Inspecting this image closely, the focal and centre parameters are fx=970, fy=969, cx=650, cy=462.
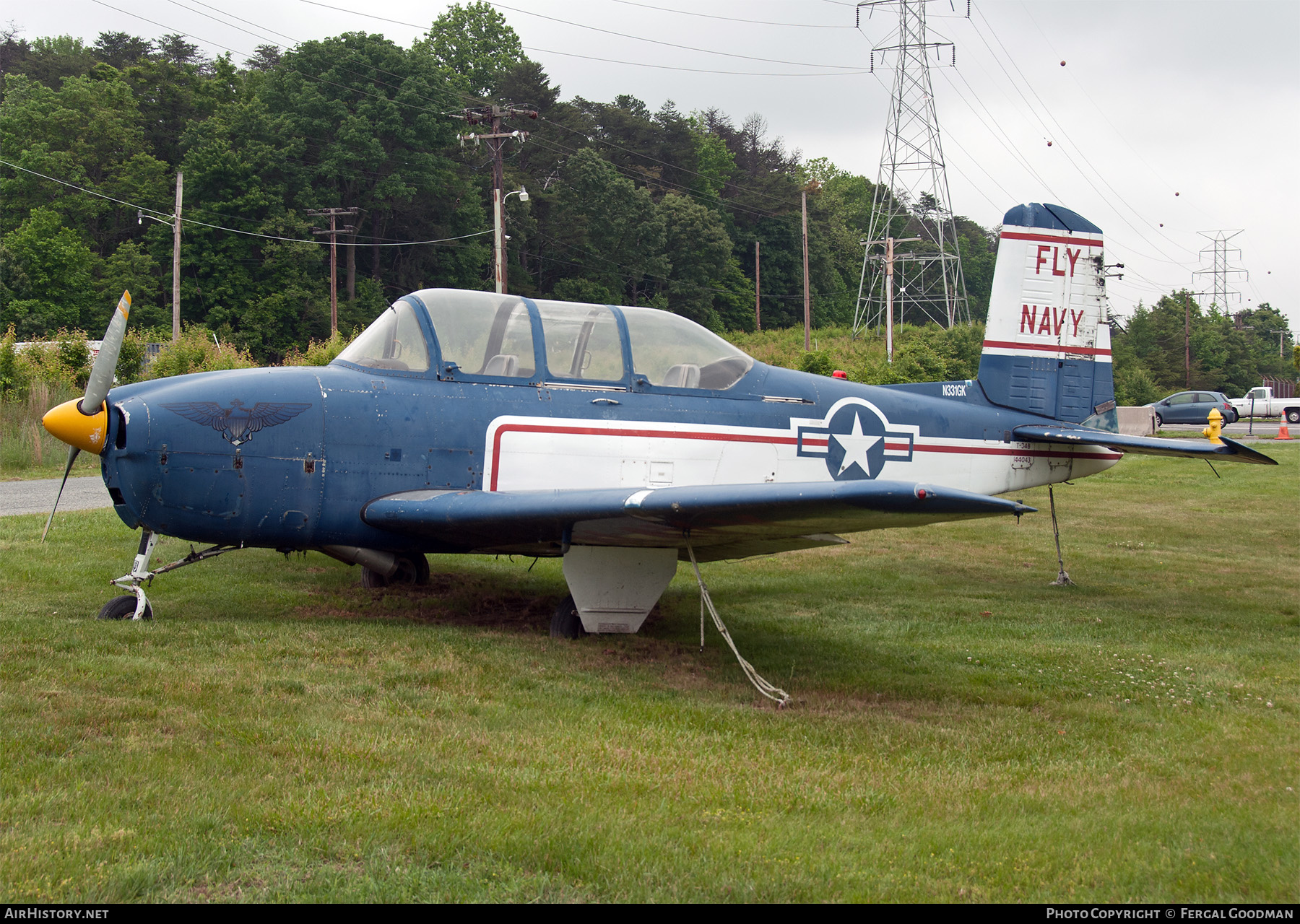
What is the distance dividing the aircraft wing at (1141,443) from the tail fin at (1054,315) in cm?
41

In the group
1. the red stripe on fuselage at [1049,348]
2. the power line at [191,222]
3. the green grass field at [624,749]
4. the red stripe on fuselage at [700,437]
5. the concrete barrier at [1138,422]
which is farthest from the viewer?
the power line at [191,222]

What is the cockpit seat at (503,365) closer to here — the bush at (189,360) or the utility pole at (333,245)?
the bush at (189,360)

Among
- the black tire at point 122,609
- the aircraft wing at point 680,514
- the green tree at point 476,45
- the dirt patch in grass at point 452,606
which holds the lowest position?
the dirt patch in grass at point 452,606

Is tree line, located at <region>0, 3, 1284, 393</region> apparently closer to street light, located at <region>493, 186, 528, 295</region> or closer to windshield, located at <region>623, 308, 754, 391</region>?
street light, located at <region>493, 186, 528, 295</region>

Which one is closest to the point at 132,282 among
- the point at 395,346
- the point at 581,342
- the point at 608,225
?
the point at 608,225

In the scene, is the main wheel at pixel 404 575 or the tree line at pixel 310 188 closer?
the main wheel at pixel 404 575

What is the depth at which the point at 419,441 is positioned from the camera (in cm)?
736

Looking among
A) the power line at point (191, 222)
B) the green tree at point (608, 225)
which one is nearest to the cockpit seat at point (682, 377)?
the power line at point (191, 222)

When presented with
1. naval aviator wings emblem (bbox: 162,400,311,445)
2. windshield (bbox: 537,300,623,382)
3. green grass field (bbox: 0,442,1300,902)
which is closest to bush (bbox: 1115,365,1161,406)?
green grass field (bbox: 0,442,1300,902)

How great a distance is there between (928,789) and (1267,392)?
5649 centimetres

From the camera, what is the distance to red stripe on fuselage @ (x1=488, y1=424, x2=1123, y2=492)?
24.7 ft

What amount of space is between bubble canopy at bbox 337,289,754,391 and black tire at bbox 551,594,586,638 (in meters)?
1.80

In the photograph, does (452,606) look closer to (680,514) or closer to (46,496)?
(680,514)

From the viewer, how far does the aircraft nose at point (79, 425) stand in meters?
6.49
